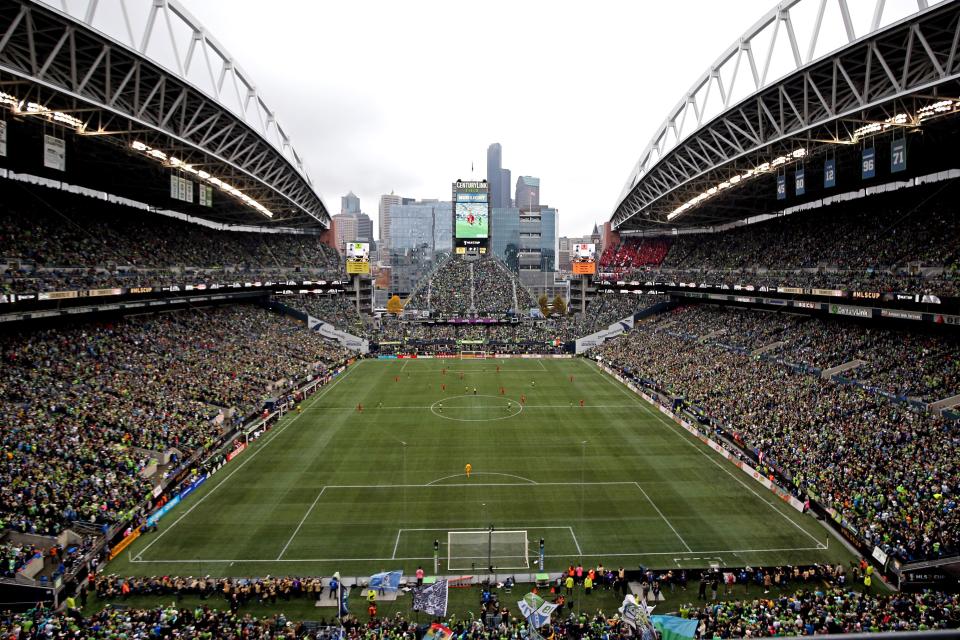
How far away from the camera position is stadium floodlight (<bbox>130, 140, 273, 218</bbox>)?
34.6m

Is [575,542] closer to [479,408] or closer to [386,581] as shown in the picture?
[386,581]

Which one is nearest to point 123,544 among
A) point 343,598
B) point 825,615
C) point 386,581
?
point 343,598

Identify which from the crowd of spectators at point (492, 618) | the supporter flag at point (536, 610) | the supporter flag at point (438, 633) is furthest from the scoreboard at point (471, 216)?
the supporter flag at point (438, 633)

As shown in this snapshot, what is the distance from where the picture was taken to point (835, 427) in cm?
3022

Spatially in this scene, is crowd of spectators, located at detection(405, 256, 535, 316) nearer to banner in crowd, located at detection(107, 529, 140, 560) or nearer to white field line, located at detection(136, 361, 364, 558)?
white field line, located at detection(136, 361, 364, 558)

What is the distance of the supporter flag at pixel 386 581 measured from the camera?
19.4 metres

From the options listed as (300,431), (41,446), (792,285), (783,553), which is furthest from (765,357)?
(41,446)

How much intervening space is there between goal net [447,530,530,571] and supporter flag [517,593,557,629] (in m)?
3.86

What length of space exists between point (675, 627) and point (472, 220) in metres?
86.5

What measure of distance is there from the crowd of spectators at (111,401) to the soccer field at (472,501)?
3.03 metres

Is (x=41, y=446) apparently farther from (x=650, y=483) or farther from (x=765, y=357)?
(x=765, y=357)

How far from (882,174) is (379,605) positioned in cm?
4756

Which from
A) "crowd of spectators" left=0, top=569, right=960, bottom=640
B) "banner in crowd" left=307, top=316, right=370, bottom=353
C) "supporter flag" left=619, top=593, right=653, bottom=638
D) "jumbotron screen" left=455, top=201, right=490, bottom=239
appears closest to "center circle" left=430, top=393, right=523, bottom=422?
"crowd of spectators" left=0, top=569, right=960, bottom=640

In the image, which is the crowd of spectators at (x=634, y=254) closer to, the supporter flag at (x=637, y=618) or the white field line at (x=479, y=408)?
the white field line at (x=479, y=408)
